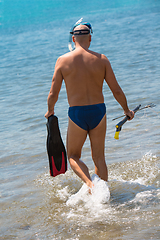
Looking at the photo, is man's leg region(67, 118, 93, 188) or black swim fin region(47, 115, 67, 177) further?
black swim fin region(47, 115, 67, 177)

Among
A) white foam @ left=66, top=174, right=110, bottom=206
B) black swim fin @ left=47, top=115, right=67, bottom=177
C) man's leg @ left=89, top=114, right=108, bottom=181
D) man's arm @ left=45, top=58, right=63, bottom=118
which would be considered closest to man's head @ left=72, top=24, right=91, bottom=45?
→ man's arm @ left=45, top=58, right=63, bottom=118

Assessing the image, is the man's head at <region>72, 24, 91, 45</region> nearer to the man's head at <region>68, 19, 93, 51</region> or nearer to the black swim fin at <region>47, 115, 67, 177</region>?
the man's head at <region>68, 19, 93, 51</region>

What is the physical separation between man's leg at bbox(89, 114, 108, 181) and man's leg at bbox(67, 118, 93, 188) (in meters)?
0.11

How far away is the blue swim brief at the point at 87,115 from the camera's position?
141 inches

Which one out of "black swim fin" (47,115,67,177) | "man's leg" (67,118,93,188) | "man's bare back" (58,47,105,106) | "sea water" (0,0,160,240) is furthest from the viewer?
"black swim fin" (47,115,67,177)

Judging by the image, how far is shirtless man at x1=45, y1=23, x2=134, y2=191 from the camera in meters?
3.52

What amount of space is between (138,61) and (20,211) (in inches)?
384

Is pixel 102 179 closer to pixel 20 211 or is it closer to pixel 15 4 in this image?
pixel 20 211

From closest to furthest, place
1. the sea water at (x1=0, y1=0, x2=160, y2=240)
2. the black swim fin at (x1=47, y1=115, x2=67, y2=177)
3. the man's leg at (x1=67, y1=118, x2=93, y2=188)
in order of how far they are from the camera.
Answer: the sea water at (x1=0, y1=0, x2=160, y2=240), the man's leg at (x1=67, y1=118, x2=93, y2=188), the black swim fin at (x1=47, y1=115, x2=67, y2=177)

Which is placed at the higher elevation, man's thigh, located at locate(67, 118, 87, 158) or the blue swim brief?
the blue swim brief

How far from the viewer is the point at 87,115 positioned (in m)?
3.58

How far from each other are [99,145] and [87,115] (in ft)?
1.30

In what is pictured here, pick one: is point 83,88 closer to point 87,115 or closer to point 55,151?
point 87,115

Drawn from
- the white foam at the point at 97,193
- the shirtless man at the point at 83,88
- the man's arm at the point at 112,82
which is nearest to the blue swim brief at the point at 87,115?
the shirtless man at the point at 83,88
